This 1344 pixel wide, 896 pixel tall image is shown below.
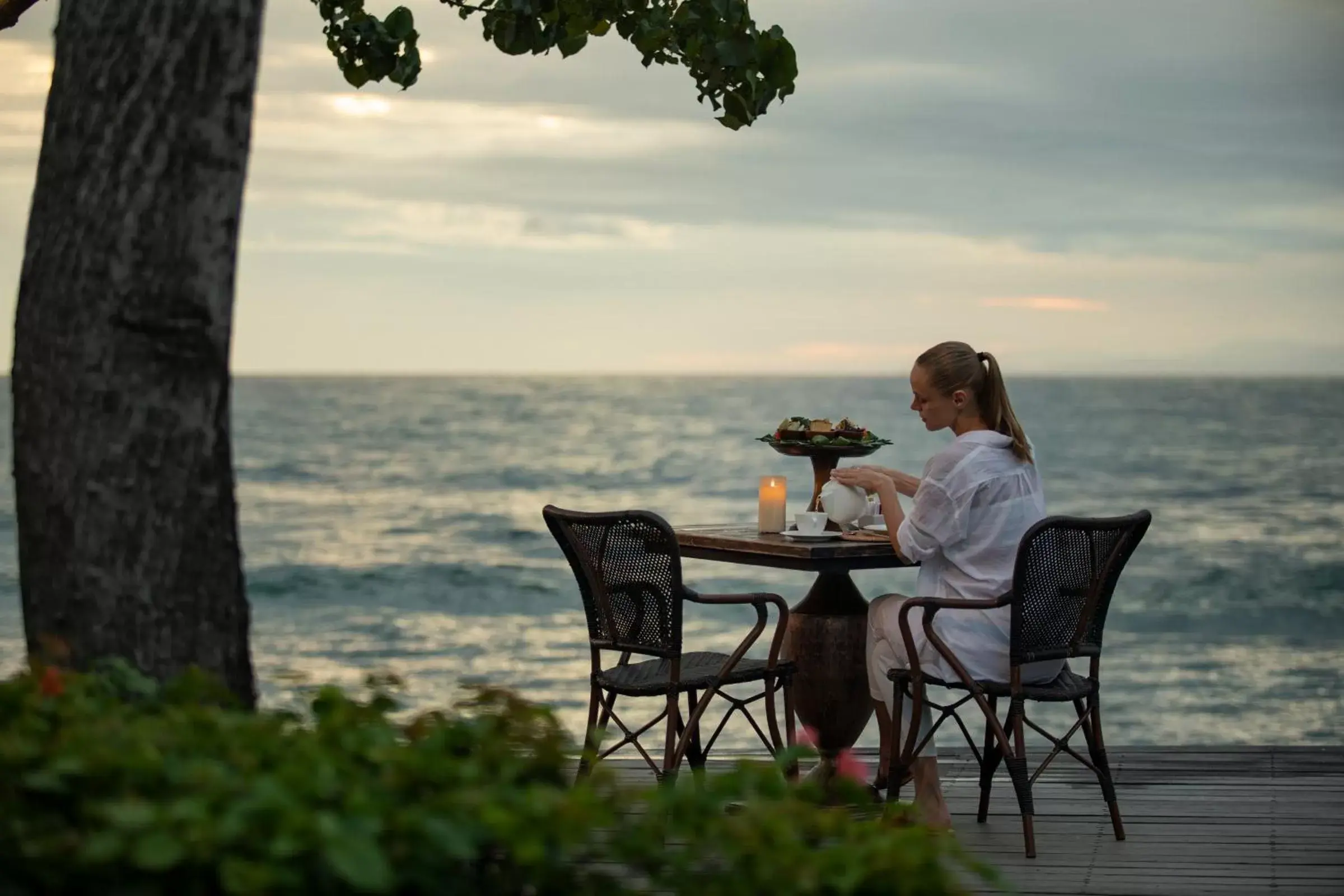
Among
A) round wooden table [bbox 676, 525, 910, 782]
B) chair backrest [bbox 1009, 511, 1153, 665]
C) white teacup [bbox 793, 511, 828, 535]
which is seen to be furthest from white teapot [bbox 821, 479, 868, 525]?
chair backrest [bbox 1009, 511, 1153, 665]

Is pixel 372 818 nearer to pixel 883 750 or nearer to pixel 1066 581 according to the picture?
pixel 1066 581

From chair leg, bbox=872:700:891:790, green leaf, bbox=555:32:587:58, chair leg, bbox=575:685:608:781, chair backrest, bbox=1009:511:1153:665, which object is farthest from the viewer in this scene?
green leaf, bbox=555:32:587:58

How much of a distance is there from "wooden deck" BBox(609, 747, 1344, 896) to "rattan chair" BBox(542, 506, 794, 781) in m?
0.77

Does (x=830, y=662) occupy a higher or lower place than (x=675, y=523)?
higher

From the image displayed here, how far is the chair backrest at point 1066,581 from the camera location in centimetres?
424

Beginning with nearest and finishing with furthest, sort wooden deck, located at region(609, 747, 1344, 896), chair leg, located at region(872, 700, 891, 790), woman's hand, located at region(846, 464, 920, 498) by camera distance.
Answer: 1. wooden deck, located at region(609, 747, 1344, 896)
2. woman's hand, located at region(846, 464, 920, 498)
3. chair leg, located at region(872, 700, 891, 790)

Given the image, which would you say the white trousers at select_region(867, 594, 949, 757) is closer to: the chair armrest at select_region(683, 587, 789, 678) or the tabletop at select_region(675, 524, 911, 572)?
the tabletop at select_region(675, 524, 911, 572)

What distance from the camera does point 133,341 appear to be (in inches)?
101

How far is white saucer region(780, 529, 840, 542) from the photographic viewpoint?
479 cm

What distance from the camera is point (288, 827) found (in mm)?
1698

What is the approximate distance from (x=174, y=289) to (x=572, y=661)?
12.6m

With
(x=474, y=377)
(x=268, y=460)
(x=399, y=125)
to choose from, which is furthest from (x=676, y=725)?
(x=474, y=377)

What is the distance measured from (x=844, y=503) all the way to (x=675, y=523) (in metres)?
21.7

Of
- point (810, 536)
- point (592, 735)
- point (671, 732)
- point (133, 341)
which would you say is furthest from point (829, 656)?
point (133, 341)
